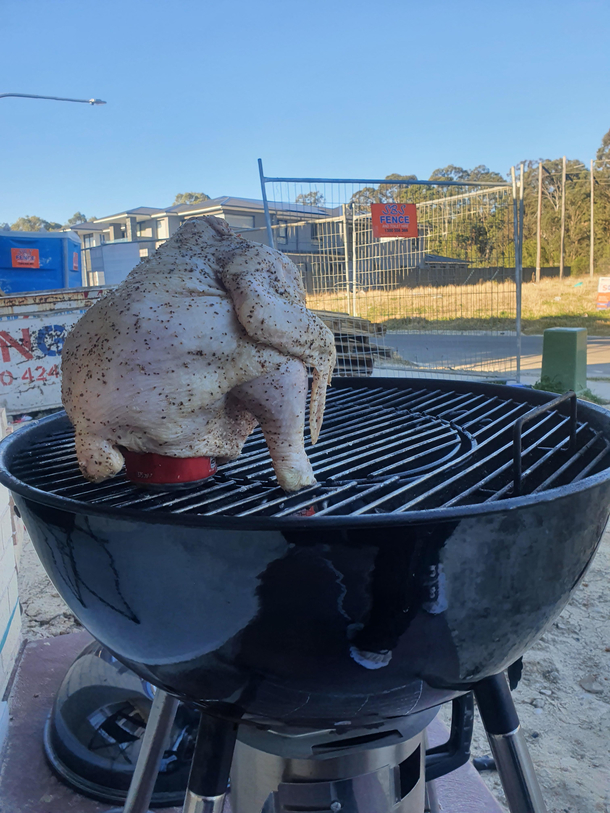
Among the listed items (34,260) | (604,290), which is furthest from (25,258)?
(604,290)

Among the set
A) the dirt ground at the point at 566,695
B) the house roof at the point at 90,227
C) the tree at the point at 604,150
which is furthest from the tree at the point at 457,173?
the dirt ground at the point at 566,695

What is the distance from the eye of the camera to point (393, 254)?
757cm

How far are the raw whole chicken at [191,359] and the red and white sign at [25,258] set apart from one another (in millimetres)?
11695

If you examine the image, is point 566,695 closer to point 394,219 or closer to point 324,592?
point 324,592

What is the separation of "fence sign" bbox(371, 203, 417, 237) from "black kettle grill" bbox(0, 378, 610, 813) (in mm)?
6279

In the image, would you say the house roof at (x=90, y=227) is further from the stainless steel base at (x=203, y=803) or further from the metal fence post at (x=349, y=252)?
the stainless steel base at (x=203, y=803)

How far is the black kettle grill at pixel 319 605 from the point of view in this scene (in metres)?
0.85

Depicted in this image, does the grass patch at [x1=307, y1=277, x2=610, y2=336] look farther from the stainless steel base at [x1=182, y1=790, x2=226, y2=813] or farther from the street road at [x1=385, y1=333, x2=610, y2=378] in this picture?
the stainless steel base at [x1=182, y1=790, x2=226, y2=813]

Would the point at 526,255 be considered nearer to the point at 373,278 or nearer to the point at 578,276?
the point at 578,276

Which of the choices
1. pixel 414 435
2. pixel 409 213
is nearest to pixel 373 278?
pixel 409 213

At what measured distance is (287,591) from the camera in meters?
0.86

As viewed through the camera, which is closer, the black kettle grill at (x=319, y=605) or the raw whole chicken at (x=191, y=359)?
the black kettle grill at (x=319, y=605)

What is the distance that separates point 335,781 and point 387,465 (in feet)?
2.47

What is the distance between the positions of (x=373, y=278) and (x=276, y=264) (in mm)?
6516
